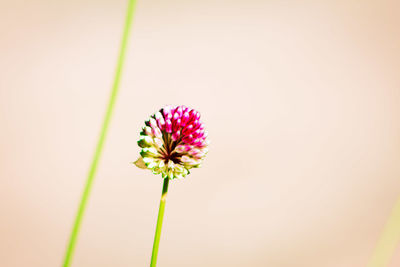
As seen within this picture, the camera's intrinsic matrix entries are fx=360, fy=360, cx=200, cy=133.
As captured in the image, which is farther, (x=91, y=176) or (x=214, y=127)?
(x=214, y=127)

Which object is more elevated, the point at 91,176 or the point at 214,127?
the point at 214,127

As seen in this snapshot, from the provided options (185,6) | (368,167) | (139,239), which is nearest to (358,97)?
(368,167)

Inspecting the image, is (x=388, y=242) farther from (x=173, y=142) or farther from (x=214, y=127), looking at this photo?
(x=173, y=142)

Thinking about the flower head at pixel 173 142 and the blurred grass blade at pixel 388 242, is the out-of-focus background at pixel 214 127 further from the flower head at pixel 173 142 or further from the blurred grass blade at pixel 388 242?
the flower head at pixel 173 142

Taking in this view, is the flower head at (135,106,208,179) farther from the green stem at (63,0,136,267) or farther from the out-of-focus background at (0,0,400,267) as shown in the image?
the out-of-focus background at (0,0,400,267)

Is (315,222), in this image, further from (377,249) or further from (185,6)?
(185,6)

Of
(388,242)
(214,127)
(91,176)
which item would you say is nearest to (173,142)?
(91,176)
